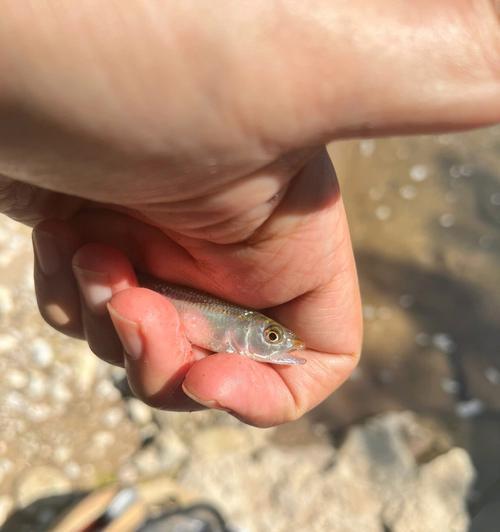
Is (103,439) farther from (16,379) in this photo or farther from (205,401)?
(205,401)

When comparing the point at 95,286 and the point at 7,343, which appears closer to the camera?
the point at 95,286

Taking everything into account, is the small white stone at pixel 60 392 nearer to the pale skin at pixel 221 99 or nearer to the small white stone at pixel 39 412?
the small white stone at pixel 39 412

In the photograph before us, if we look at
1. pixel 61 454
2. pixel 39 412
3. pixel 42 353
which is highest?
pixel 42 353

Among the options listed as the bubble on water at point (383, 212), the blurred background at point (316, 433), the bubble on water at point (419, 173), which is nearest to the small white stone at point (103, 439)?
the blurred background at point (316, 433)

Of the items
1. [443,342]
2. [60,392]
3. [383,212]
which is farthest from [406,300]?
[60,392]

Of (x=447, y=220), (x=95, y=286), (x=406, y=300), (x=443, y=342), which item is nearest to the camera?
(x=95, y=286)

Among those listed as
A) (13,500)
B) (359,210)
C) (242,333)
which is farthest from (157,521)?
(359,210)
